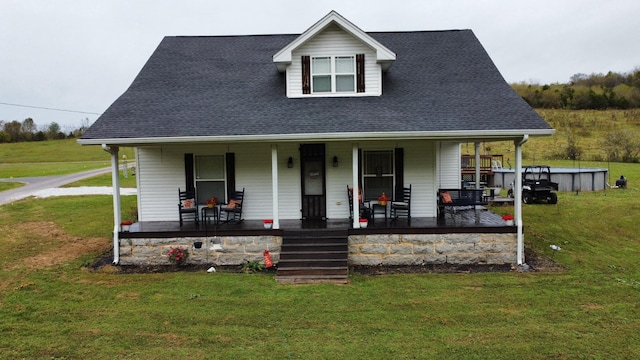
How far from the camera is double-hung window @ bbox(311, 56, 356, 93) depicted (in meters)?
12.1

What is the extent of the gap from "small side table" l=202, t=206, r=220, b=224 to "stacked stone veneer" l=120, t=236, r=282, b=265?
3.84ft

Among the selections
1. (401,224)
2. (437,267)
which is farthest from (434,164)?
(437,267)

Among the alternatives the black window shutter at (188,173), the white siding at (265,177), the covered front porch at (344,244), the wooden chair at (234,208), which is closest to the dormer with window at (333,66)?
the white siding at (265,177)

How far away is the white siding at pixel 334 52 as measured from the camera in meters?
11.9

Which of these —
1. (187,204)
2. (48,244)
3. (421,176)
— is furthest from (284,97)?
(48,244)

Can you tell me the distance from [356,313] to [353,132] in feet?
14.0

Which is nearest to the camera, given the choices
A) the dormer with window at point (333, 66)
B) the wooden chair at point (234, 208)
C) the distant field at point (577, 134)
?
the wooden chair at point (234, 208)

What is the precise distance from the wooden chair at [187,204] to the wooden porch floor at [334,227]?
0.29 m

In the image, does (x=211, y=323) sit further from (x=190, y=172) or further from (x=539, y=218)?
(x=539, y=218)

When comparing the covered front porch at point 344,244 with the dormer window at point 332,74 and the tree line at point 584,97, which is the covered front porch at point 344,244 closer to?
the dormer window at point 332,74

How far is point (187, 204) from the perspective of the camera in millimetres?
11461

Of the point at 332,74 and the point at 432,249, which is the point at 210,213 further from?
the point at 432,249

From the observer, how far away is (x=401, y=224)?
1077 cm

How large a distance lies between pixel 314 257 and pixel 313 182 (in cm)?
282
